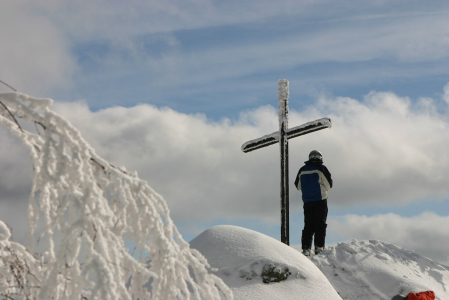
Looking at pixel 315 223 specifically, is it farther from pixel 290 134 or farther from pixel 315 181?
pixel 290 134

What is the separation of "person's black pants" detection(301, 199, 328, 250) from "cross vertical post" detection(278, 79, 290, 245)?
1.21 ft

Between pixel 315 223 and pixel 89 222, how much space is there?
22.4ft

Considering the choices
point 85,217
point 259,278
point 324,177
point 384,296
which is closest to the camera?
point 85,217

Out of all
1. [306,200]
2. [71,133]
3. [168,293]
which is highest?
[306,200]

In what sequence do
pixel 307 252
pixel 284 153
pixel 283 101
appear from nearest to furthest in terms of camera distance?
1. pixel 307 252
2. pixel 284 153
3. pixel 283 101

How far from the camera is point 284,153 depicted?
8492mm

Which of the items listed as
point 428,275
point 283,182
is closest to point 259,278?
point 283,182

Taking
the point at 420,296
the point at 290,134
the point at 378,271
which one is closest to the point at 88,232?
the point at 420,296

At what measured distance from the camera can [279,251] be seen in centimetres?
546

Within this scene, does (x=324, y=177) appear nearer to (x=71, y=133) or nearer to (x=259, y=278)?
(x=259, y=278)

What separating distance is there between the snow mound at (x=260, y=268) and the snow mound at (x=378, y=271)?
163 centimetres

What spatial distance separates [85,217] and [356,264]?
6.40 m

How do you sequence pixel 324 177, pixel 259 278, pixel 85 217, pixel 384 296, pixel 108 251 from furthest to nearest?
pixel 324 177, pixel 384 296, pixel 259 278, pixel 108 251, pixel 85 217

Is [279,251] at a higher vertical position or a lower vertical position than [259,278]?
higher
